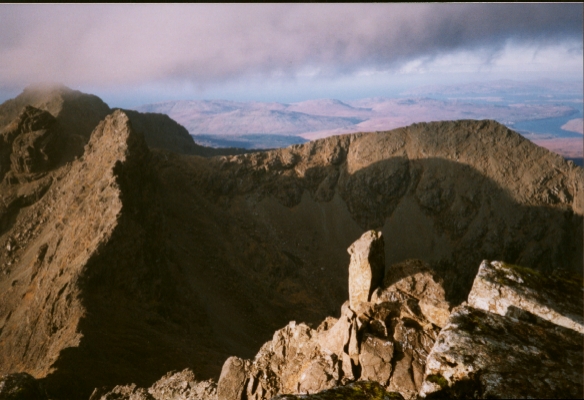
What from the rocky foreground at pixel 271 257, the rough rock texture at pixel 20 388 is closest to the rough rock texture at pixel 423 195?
the rocky foreground at pixel 271 257

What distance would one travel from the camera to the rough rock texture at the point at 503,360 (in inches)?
209

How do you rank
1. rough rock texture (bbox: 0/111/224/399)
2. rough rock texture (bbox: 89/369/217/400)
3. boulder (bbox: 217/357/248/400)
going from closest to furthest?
boulder (bbox: 217/357/248/400)
rough rock texture (bbox: 89/369/217/400)
rough rock texture (bbox: 0/111/224/399)

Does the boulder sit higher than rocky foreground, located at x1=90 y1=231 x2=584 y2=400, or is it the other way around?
rocky foreground, located at x1=90 y1=231 x2=584 y2=400

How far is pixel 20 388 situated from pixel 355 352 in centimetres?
2077

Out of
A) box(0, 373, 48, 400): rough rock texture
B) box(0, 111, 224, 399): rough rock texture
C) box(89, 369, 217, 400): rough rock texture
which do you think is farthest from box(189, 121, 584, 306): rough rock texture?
box(0, 373, 48, 400): rough rock texture

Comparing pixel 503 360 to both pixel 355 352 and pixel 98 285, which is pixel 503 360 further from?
pixel 98 285

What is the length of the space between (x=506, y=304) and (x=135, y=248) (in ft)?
135

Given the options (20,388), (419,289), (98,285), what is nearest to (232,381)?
(419,289)

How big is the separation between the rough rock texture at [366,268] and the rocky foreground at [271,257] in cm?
17

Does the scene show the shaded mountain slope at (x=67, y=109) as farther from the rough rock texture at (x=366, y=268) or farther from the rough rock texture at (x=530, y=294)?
the rough rock texture at (x=530, y=294)

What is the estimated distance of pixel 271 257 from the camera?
68.1 meters

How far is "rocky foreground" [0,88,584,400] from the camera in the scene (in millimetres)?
15039

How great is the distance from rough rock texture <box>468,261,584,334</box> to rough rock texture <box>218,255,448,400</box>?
23.0 ft

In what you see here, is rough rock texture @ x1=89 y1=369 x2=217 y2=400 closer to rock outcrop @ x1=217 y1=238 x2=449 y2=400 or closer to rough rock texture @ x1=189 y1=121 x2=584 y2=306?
rock outcrop @ x1=217 y1=238 x2=449 y2=400
